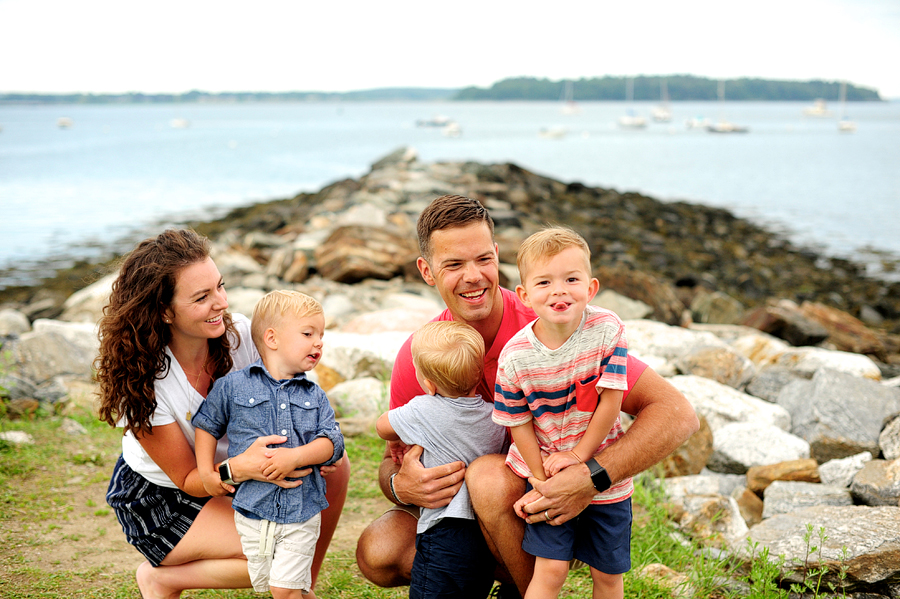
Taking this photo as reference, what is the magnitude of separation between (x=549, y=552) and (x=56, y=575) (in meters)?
2.45

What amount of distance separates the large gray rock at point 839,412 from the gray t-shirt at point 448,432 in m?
3.46

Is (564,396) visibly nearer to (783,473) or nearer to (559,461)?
(559,461)

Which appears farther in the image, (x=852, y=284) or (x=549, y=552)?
(x=852, y=284)

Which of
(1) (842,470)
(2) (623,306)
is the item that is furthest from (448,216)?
(2) (623,306)

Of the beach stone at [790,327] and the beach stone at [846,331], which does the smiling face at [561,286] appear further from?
the beach stone at [846,331]

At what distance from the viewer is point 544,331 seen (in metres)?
2.55

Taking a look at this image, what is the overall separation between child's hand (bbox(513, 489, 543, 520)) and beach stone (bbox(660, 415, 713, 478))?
2.44m

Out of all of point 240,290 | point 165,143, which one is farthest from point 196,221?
point 165,143

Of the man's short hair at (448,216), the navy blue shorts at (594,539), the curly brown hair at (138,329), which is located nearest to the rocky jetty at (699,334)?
the curly brown hair at (138,329)

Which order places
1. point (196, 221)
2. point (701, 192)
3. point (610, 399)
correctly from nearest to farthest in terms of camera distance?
point (610, 399) → point (196, 221) → point (701, 192)

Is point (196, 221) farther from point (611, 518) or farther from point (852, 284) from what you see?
point (611, 518)

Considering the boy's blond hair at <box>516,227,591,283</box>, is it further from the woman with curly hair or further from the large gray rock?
the large gray rock

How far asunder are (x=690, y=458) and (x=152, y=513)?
3.43 m

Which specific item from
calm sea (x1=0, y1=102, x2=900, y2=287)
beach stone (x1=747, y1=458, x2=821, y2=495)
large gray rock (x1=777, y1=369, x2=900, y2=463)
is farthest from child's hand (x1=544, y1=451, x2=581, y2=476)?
calm sea (x1=0, y1=102, x2=900, y2=287)
